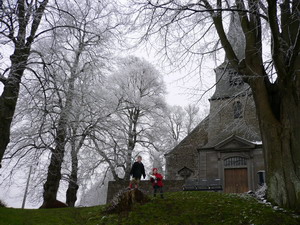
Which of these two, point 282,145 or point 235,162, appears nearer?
point 282,145

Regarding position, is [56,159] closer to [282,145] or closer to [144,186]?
[144,186]

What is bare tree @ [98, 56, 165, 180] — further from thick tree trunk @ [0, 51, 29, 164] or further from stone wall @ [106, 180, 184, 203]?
thick tree trunk @ [0, 51, 29, 164]

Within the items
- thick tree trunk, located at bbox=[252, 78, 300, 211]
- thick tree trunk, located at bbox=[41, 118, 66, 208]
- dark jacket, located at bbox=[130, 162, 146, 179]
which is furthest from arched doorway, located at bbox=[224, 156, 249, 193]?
thick tree trunk, located at bbox=[252, 78, 300, 211]

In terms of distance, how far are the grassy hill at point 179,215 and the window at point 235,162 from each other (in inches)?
441

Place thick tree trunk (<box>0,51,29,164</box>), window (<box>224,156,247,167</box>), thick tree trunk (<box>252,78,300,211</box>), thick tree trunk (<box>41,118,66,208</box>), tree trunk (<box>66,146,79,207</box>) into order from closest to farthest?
thick tree trunk (<box>252,78,300,211</box>) → thick tree trunk (<box>0,51,29,164</box>) → thick tree trunk (<box>41,118,66,208</box>) → tree trunk (<box>66,146,79,207</box>) → window (<box>224,156,247,167</box>)

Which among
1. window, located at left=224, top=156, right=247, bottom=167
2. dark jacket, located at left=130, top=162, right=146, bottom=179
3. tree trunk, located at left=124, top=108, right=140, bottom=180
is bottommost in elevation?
dark jacket, located at left=130, top=162, right=146, bottom=179

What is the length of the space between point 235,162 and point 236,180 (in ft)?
3.95

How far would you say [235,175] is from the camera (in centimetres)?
1911

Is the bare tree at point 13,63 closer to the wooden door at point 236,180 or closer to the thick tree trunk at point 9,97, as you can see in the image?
the thick tree trunk at point 9,97

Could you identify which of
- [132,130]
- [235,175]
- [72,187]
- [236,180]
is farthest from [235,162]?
[72,187]

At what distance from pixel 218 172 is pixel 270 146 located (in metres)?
12.2

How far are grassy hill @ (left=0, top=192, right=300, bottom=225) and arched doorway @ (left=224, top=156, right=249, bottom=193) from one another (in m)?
10.9

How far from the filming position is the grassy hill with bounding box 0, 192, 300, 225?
6461 mm

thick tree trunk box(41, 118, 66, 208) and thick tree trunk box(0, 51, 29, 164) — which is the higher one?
thick tree trunk box(0, 51, 29, 164)
